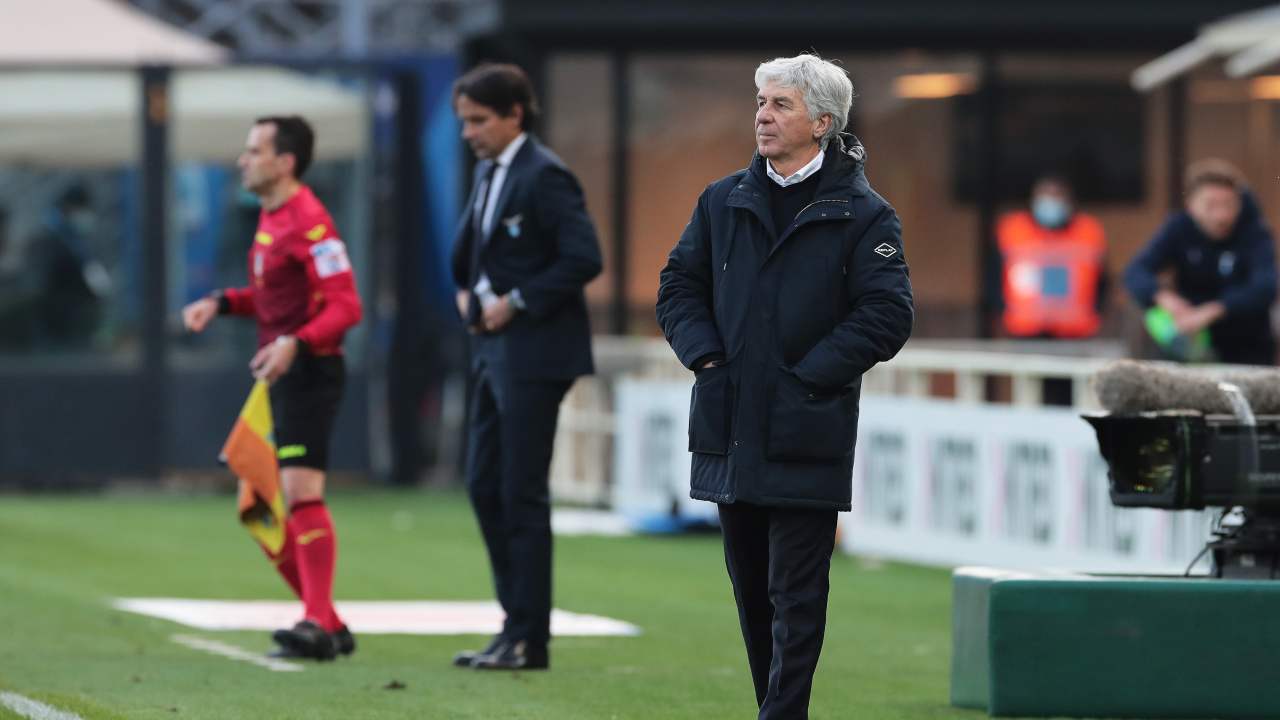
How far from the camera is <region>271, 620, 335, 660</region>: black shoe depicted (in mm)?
9055

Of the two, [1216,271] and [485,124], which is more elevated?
[485,124]

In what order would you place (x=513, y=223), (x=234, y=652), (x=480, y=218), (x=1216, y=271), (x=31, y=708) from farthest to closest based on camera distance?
(x=1216, y=271), (x=234, y=652), (x=480, y=218), (x=513, y=223), (x=31, y=708)

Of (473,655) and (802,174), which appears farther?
(473,655)

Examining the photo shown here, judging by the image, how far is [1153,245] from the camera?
40.9ft

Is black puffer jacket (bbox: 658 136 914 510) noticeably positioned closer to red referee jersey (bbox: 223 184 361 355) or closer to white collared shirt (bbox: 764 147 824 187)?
white collared shirt (bbox: 764 147 824 187)

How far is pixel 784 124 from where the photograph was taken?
6.50m

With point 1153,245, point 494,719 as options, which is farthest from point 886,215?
point 1153,245

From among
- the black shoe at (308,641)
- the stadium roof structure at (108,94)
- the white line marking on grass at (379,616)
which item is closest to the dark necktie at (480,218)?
the black shoe at (308,641)

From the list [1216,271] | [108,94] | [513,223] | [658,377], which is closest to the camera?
[513,223]

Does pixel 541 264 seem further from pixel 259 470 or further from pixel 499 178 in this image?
pixel 259 470

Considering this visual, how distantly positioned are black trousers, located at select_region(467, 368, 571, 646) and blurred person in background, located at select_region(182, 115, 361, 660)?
56 centimetres

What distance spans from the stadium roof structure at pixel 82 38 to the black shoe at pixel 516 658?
10849 mm

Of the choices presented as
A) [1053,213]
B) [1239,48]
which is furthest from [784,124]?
[1053,213]

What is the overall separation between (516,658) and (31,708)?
1.87 meters
